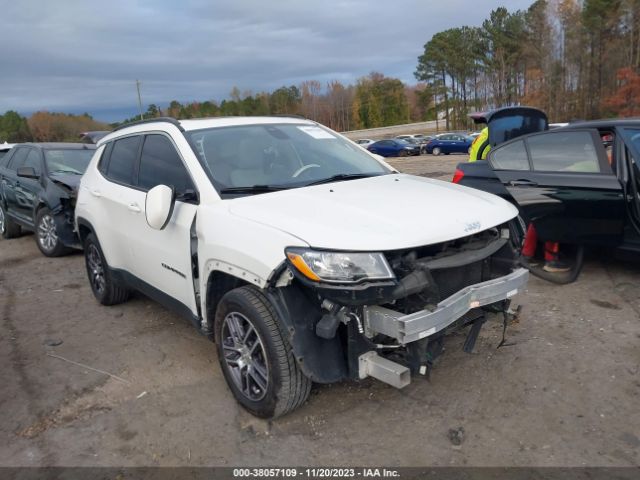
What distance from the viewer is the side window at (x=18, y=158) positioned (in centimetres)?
902

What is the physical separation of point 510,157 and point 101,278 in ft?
14.7

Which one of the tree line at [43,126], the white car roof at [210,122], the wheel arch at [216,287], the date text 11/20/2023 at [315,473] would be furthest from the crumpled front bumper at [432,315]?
the tree line at [43,126]

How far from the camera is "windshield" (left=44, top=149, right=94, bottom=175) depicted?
26.9 feet

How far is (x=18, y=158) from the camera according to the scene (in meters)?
9.24

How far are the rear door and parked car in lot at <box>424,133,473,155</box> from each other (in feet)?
92.9

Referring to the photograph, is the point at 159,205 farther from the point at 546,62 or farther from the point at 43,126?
the point at 43,126

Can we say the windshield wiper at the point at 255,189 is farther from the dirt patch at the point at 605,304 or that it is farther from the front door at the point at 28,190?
the front door at the point at 28,190

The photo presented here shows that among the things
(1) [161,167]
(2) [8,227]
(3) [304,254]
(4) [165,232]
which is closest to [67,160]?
(2) [8,227]

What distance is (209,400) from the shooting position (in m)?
3.57

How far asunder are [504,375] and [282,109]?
10458 cm

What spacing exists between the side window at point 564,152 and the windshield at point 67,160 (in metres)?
6.53

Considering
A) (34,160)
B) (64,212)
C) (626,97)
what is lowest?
(64,212)

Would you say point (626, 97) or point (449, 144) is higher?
point (626, 97)

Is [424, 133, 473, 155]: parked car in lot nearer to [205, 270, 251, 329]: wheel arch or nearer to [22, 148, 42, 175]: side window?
[22, 148, 42, 175]: side window
